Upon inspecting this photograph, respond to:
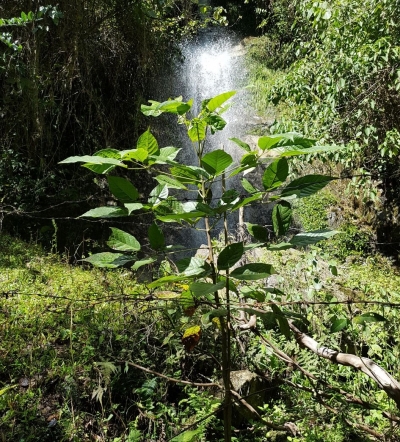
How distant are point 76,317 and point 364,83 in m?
3.45

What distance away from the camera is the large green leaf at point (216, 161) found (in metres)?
0.67

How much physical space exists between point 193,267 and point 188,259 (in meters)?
0.02

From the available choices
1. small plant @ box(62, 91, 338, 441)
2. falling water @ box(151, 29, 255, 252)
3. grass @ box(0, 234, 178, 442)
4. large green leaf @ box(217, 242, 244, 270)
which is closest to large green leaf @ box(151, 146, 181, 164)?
small plant @ box(62, 91, 338, 441)

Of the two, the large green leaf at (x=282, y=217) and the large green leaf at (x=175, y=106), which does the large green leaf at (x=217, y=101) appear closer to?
the large green leaf at (x=175, y=106)

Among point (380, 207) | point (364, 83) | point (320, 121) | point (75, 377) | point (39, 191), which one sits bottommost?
point (380, 207)

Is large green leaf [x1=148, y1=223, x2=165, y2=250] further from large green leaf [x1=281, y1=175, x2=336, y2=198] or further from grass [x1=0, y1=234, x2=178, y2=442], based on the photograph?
grass [x1=0, y1=234, x2=178, y2=442]

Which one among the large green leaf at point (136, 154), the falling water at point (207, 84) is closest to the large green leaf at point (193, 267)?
the large green leaf at point (136, 154)

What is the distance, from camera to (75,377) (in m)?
1.89

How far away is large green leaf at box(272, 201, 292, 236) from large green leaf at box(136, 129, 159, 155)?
10.9 inches

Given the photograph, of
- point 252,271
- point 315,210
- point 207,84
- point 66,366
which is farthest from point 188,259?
point 207,84

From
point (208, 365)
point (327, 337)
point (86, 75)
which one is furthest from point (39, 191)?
point (327, 337)

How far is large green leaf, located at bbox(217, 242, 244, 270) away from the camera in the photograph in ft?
2.27

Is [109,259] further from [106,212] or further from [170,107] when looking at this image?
[170,107]

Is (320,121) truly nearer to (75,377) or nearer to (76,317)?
(76,317)
